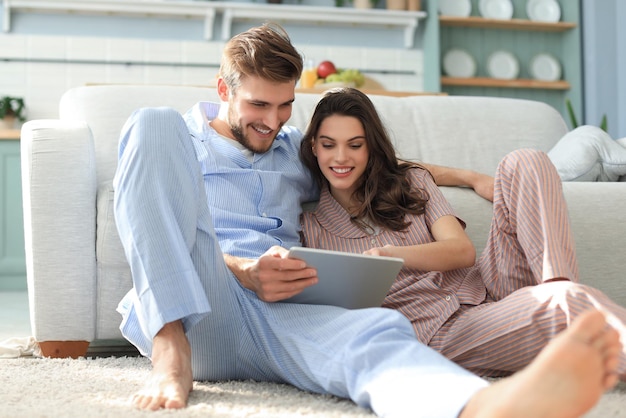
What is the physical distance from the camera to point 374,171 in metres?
1.82

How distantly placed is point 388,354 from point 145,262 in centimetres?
43

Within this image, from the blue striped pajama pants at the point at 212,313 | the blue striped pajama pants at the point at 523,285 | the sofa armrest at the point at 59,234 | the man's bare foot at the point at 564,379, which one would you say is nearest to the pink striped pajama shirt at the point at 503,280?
the blue striped pajama pants at the point at 523,285

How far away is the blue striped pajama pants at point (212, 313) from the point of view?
1.20 metres

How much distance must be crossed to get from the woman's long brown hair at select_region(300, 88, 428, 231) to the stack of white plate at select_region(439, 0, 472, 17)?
153 inches

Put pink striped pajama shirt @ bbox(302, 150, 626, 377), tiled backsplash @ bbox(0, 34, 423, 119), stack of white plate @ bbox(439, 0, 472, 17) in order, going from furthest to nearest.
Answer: stack of white plate @ bbox(439, 0, 472, 17), tiled backsplash @ bbox(0, 34, 423, 119), pink striped pajama shirt @ bbox(302, 150, 626, 377)

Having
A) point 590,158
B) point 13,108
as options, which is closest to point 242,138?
point 590,158

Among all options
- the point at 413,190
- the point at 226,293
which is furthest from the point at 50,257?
the point at 413,190

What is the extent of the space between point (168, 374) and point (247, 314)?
8.9 inches

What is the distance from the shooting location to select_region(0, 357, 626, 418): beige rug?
1.21m

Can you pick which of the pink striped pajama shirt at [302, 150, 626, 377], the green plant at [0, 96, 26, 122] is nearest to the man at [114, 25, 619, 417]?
the pink striped pajama shirt at [302, 150, 626, 377]

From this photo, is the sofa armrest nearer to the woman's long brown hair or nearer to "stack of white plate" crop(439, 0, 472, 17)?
the woman's long brown hair

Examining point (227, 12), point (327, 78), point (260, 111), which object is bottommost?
point (260, 111)

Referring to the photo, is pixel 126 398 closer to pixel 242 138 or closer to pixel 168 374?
pixel 168 374

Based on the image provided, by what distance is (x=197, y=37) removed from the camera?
517cm
